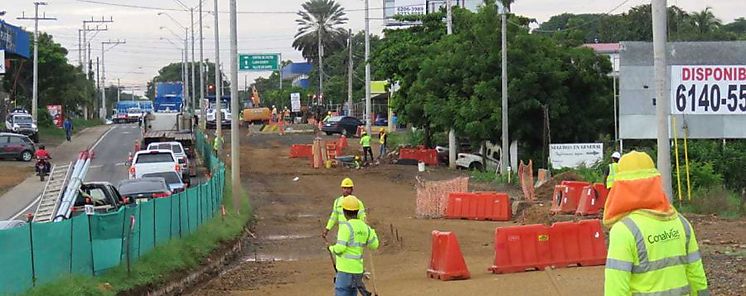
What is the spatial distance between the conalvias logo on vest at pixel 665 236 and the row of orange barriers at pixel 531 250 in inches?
451

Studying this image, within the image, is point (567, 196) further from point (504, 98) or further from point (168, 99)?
point (168, 99)

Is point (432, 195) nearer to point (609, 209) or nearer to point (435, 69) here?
point (435, 69)

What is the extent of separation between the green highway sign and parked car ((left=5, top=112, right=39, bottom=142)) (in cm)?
1699

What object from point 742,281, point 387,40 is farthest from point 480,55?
point 742,281

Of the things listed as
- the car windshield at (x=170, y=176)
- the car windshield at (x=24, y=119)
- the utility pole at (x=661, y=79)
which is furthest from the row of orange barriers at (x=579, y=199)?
the car windshield at (x=24, y=119)

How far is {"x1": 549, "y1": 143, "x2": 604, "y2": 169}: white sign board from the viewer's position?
40875 mm

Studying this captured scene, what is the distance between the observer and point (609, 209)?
5816mm

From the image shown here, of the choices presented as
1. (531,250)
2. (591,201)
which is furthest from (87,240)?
(591,201)

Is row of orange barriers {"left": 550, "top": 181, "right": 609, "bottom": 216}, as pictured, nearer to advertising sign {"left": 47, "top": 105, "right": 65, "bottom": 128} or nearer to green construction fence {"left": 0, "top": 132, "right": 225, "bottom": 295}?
green construction fence {"left": 0, "top": 132, "right": 225, "bottom": 295}

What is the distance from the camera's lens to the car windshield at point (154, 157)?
40.4 metres

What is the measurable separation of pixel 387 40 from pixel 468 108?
1263 centimetres

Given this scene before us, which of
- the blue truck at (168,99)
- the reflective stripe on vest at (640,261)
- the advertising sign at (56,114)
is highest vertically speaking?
the blue truck at (168,99)

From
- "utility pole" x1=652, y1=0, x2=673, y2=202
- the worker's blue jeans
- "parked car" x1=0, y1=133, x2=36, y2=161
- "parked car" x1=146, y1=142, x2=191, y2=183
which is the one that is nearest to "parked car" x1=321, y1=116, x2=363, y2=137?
"parked car" x1=0, y1=133, x2=36, y2=161

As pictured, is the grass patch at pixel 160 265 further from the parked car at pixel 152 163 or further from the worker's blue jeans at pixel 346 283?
the parked car at pixel 152 163
